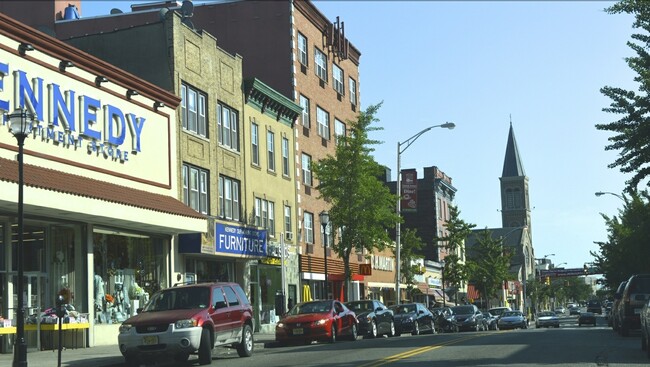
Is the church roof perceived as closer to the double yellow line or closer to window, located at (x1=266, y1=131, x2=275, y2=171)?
window, located at (x1=266, y1=131, x2=275, y2=171)

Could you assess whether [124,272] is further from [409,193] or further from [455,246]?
[455,246]

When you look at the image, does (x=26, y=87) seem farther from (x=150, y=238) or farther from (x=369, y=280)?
(x=369, y=280)

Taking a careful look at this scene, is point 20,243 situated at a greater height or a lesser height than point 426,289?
greater

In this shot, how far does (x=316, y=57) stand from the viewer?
5022cm

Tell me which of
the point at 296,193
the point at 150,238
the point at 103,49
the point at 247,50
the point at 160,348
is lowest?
the point at 160,348

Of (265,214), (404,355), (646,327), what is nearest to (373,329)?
(265,214)

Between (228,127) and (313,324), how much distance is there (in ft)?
41.4

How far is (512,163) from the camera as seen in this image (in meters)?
167

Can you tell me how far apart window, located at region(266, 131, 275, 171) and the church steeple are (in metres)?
125

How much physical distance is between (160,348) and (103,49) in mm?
18737

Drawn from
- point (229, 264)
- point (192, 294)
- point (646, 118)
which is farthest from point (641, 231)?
point (192, 294)

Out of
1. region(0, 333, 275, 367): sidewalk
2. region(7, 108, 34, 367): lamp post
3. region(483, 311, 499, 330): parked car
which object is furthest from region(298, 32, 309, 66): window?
region(7, 108, 34, 367): lamp post

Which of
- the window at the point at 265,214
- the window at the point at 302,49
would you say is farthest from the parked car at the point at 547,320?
the window at the point at 265,214

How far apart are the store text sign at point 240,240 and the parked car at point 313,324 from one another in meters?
6.47
